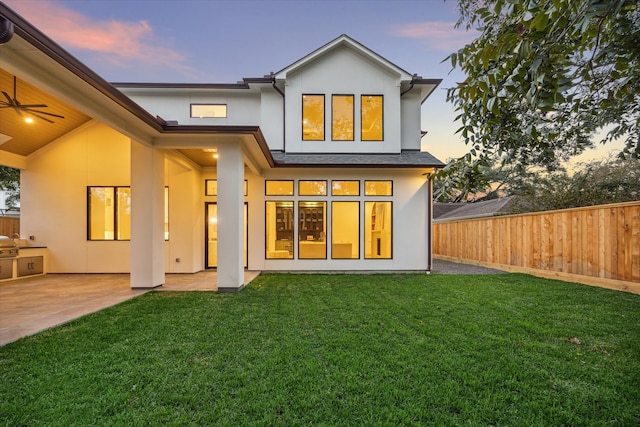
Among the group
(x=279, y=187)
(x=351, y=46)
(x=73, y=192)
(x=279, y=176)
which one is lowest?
(x=73, y=192)

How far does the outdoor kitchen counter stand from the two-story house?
0.21m

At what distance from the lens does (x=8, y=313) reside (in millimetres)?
4586

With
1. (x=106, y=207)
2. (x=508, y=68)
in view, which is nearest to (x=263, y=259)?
(x=106, y=207)

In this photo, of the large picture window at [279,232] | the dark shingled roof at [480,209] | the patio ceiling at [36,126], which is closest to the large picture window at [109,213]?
the patio ceiling at [36,126]

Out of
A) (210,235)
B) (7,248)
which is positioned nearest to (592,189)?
(210,235)

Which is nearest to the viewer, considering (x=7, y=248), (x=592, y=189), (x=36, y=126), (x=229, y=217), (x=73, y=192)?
(x=229, y=217)

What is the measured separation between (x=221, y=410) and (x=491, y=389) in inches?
81.5

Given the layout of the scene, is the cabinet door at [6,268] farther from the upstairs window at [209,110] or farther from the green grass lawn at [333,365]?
the upstairs window at [209,110]

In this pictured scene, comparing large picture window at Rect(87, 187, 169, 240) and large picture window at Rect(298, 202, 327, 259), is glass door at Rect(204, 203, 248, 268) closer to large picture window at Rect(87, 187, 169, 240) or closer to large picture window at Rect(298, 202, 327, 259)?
large picture window at Rect(87, 187, 169, 240)

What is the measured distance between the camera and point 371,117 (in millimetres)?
9336

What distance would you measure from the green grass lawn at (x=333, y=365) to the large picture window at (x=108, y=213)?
4.34 metres

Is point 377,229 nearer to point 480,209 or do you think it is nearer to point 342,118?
point 342,118

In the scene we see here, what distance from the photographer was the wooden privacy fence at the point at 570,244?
5.92 metres

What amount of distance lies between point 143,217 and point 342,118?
6.03 meters
